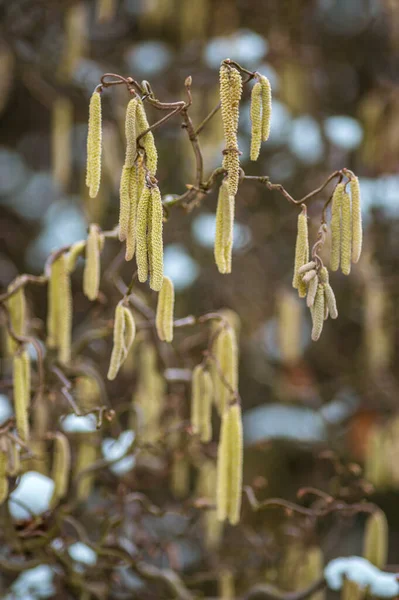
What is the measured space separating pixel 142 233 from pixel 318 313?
0.39m

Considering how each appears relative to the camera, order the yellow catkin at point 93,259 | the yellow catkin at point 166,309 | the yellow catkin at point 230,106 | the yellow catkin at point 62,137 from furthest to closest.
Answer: the yellow catkin at point 62,137, the yellow catkin at point 93,259, the yellow catkin at point 166,309, the yellow catkin at point 230,106

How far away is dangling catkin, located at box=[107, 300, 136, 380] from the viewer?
70.7 inches

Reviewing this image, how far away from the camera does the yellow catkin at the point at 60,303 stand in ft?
7.25

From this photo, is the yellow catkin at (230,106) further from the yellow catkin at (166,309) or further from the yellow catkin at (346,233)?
the yellow catkin at (166,309)

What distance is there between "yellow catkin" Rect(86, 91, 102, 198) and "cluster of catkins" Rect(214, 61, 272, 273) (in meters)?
0.27

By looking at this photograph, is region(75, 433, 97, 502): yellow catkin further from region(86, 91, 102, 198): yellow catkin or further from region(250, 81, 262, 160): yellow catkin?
region(250, 81, 262, 160): yellow catkin

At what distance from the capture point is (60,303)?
87.7 inches

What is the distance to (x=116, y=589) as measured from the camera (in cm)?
320

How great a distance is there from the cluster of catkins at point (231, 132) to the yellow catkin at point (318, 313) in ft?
0.82

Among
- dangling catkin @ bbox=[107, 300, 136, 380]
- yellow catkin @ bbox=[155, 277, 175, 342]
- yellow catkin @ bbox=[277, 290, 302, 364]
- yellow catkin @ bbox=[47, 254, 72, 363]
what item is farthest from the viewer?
yellow catkin @ bbox=[277, 290, 302, 364]

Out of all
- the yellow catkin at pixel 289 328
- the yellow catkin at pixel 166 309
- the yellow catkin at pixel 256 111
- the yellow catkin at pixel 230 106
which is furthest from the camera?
the yellow catkin at pixel 289 328

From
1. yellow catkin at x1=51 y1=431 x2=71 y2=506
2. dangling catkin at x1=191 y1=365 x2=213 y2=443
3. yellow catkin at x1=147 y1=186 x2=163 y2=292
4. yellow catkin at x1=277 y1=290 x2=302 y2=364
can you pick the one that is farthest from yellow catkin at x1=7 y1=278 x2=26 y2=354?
yellow catkin at x1=277 y1=290 x2=302 y2=364

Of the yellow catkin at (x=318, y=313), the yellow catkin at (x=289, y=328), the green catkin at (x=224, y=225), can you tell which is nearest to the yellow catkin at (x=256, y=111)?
the green catkin at (x=224, y=225)

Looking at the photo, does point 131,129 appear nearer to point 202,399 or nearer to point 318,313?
point 318,313
